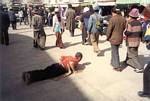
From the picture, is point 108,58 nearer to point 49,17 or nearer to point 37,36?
point 37,36

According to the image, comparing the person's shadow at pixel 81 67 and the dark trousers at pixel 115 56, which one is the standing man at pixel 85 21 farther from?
the dark trousers at pixel 115 56

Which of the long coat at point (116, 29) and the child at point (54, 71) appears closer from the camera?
the child at point (54, 71)

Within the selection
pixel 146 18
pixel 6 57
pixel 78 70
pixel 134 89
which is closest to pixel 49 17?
pixel 146 18

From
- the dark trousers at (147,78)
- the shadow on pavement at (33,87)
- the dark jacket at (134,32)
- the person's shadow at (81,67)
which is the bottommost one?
the shadow on pavement at (33,87)

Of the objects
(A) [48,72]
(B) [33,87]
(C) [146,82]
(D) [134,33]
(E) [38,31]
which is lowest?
(B) [33,87]

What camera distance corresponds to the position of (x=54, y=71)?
→ 30.6 feet

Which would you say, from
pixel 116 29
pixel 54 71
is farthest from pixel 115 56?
pixel 54 71

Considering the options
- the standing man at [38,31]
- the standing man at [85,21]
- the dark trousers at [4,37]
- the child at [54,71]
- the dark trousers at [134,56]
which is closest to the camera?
the child at [54,71]

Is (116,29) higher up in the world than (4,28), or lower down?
higher up

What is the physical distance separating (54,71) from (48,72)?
18cm

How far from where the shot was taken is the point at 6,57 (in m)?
13.3

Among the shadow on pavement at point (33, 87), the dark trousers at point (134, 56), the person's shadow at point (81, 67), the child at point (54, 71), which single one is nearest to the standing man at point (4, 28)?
the shadow on pavement at point (33, 87)

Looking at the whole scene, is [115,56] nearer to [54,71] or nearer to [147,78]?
[54,71]

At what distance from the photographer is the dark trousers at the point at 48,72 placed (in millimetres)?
8914
